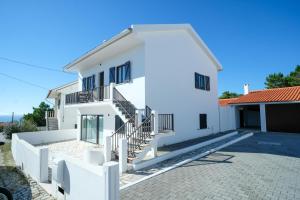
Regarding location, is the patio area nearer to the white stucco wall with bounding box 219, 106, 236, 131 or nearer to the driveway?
the driveway

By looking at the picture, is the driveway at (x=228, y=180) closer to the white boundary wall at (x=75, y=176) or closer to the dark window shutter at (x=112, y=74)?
the white boundary wall at (x=75, y=176)

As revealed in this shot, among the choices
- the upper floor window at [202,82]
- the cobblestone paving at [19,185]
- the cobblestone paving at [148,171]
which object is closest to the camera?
the cobblestone paving at [19,185]

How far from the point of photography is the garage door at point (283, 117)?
60.3ft

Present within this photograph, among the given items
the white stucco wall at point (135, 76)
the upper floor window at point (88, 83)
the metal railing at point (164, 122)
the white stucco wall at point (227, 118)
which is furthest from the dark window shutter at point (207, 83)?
the upper floor window at point (88, 83)

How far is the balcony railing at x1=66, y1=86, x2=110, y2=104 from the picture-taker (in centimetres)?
1242

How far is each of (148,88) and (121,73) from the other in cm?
292

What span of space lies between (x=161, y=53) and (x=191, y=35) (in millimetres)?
4019

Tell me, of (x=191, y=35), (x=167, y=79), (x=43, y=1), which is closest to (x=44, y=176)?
(x=167, y=79)

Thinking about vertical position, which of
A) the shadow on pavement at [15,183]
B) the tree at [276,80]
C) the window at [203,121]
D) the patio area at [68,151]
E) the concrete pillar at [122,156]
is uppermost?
the tree at [276,80]

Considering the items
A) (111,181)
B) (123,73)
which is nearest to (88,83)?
(123,73)

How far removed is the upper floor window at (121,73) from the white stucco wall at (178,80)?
1.60 meters

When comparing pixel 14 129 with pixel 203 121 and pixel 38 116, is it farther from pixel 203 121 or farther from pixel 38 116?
pixel 203 121

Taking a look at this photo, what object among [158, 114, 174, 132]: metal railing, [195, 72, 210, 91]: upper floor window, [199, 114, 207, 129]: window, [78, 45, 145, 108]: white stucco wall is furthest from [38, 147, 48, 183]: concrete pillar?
[195, 72, 210, 91]: upper floor window

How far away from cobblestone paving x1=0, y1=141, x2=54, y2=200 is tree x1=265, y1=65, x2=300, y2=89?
4300 cm
